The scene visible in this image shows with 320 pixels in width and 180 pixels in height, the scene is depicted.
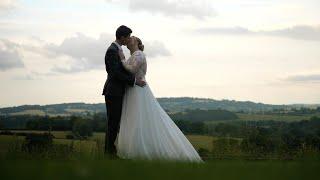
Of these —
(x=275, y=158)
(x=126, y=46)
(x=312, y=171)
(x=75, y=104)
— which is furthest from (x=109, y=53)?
(x=75, y=104)

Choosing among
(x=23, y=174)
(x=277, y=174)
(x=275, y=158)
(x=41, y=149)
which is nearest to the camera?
(x=23, y=174)

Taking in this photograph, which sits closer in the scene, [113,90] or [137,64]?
[113,90]

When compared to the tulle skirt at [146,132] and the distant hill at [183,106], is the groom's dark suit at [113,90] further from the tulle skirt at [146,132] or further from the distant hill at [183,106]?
the distant hill at [183,106]

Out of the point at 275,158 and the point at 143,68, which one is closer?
the point at 143,68

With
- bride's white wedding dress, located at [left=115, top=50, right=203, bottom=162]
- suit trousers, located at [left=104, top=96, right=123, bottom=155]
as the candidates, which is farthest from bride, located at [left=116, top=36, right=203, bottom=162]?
suit trousers, located at [left=104, top=96, right=123, bottom=155]

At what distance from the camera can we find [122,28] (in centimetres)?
1210

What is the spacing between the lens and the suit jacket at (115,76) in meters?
11.9

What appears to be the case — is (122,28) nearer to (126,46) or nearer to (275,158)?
A: (126,46)

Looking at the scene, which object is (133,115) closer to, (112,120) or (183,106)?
(112,120)

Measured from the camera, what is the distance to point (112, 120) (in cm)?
1195

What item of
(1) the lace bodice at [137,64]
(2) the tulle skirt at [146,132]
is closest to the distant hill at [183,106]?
(1) the lace bodice at [137,64]

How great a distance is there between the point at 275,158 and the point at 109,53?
5081 millimetres

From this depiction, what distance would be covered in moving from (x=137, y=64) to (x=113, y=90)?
808mm

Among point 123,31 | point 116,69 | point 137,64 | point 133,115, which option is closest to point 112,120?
point 133,115
